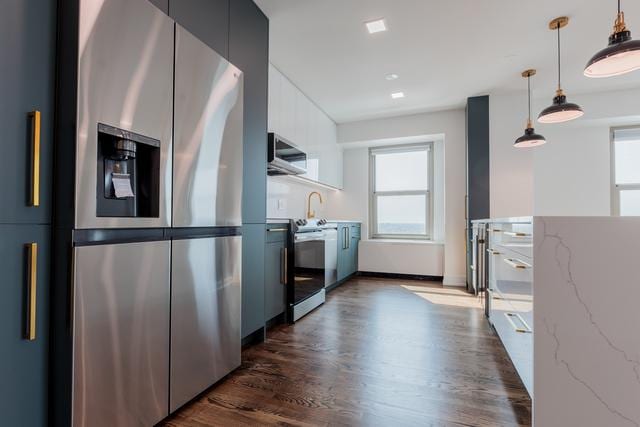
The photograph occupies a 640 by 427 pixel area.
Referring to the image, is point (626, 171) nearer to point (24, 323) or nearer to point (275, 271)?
point (275, 271)

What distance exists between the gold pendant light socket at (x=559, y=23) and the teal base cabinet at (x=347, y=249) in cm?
311

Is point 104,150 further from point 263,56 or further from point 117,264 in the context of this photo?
point 263,56

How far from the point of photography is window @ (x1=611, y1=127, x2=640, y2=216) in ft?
14.3

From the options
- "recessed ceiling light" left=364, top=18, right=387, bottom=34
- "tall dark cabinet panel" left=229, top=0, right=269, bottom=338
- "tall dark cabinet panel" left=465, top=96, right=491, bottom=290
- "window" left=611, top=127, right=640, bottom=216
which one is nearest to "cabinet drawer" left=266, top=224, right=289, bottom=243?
"tall dark cabinet panel" left=229, top=0, right=269, bottom=338

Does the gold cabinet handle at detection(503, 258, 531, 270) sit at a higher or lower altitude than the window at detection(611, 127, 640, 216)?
lower

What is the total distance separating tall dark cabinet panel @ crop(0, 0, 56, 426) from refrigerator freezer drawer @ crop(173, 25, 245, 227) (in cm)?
51

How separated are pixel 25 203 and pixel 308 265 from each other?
250 cm

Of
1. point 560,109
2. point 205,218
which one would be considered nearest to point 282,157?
point 205,218

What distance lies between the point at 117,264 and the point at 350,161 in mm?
4905

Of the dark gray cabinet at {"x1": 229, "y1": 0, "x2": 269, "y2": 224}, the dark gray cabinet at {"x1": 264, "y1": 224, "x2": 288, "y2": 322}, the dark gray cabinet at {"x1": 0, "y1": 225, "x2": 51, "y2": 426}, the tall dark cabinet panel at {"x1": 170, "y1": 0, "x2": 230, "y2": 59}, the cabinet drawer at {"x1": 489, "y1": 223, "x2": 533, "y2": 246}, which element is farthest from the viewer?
the dark gray cabinet at {"x1": 264, "y1": 224, "x2": 288, "y2": 322}

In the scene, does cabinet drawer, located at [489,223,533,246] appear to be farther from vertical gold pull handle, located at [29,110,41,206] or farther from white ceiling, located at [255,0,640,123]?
vertical gold pull handle, located at [29,110,41,206]

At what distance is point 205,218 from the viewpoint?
5.72ft

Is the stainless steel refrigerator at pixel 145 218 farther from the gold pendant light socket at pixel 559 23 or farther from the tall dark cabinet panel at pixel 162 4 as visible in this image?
the gold pendant light socket at pixel 559 23

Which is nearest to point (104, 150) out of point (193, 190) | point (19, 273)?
point (193, 190)
